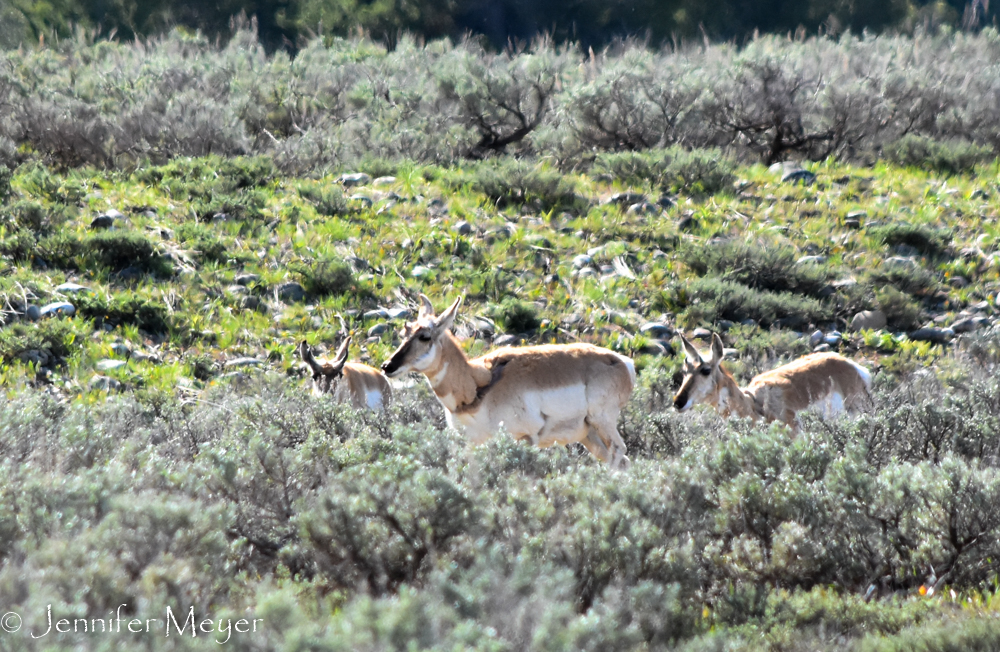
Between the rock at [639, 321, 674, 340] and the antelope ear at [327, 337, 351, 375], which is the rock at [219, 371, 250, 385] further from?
the rock at [639, 321, 674, 340]

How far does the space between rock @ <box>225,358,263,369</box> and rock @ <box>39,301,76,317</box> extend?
2.02 m

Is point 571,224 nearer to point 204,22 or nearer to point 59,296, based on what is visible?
point 59,296

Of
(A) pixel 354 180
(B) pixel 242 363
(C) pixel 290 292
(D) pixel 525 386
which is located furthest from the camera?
(A) pixel 354 180

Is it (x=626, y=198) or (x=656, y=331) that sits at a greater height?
(x=626, y=198)

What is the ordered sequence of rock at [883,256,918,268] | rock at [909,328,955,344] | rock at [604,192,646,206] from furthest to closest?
rock at [604,192,646,206] < rock at [883,256,918,268] < rock at [909,328,955,344]

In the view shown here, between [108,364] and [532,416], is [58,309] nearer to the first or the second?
[108,364]

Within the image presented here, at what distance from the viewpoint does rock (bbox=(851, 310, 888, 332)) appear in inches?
464

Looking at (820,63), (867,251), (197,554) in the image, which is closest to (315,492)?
(197,554)

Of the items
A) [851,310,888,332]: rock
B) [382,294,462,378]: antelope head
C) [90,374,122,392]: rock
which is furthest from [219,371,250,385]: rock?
[851,310,888,332]: rock

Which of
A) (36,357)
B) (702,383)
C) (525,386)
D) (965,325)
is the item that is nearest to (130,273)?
(36,357)

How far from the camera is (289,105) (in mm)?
17984

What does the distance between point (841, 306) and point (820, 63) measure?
12554mm

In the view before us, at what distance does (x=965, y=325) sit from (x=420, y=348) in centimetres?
851

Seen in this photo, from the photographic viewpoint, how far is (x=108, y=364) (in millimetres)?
9477
